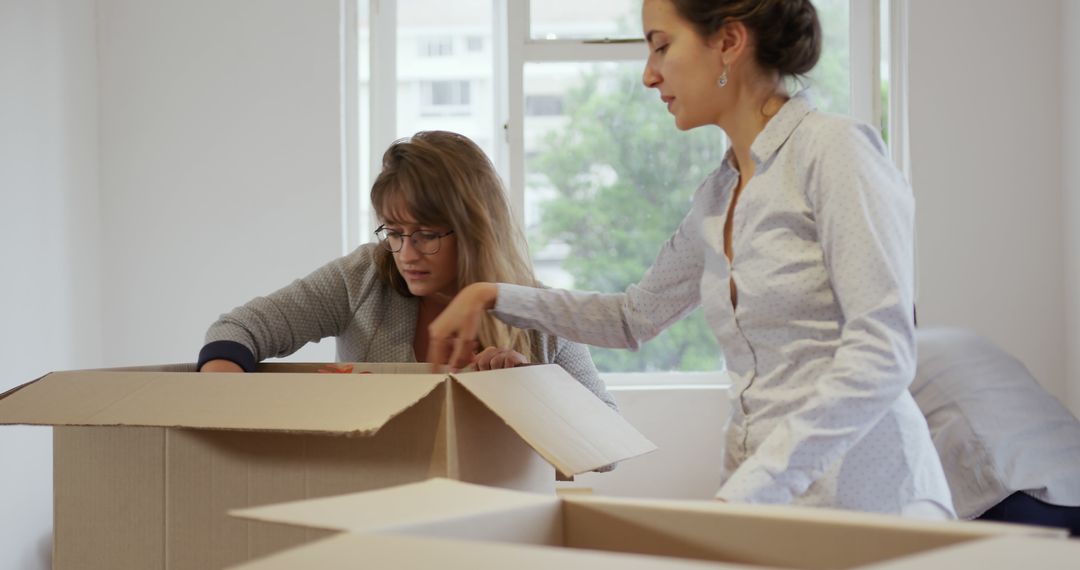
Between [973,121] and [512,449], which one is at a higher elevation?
[973,121]

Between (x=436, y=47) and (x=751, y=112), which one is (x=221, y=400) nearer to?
(x=751, y=112)

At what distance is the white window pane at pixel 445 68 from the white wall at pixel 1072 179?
194cm

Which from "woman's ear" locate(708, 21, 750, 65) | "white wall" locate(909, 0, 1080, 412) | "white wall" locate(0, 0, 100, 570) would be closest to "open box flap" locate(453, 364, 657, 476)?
"woman's ear" locate(708, 21, 750, 65)

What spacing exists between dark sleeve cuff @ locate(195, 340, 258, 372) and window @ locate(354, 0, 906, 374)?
212 centimetres

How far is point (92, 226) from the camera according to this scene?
359 centimetres

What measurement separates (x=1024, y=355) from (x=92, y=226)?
3.14m

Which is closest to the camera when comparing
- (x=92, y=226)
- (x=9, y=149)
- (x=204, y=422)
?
(x=204, y=422)

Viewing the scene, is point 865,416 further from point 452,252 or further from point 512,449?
point 452,252

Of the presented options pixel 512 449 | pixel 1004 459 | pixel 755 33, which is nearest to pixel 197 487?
pixel 512 449

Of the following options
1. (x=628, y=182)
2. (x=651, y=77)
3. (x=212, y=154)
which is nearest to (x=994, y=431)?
(x=651, y=77)

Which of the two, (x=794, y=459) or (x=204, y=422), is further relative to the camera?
(x=204, y=422)

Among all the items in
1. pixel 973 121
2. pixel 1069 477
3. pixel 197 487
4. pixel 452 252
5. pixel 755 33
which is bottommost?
pixel 1069 477

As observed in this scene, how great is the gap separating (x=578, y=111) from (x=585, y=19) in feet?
1.07

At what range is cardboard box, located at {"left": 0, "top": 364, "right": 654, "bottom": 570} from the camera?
1.05m
